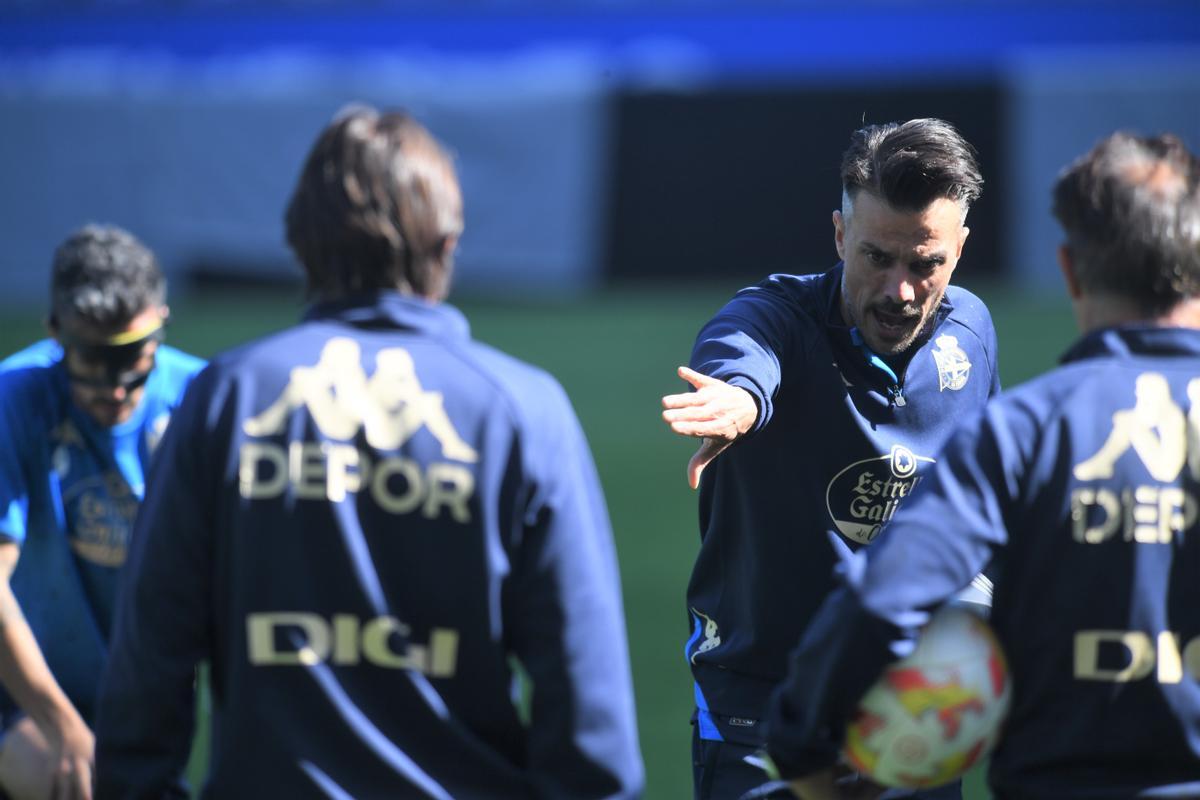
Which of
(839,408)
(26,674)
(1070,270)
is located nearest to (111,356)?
(26,674)

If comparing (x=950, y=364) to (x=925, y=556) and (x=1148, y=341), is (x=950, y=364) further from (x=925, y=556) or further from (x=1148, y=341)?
(x=925, y=556)

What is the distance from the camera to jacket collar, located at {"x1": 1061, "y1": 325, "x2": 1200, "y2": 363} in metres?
2.37

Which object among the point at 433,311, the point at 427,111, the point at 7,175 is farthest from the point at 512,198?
the point at 433,311

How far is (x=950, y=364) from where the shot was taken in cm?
337

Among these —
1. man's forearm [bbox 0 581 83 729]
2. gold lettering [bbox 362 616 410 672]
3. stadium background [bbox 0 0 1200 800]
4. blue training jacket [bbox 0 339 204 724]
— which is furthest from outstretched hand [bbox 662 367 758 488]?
stadium background [bbox 0 0 1200 800]

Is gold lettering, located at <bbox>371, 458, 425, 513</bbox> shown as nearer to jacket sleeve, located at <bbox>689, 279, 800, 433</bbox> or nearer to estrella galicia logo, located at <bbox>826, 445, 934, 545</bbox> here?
jacket sleeve, located at <bbox>689, 279, 800, 433</bbox>

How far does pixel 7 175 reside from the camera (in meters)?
19.0

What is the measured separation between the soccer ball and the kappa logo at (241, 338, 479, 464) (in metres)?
0.83

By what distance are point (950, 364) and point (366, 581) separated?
165 centimetres

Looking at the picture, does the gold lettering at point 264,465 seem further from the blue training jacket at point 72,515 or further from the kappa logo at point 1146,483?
the blue training jacket at point 72,515

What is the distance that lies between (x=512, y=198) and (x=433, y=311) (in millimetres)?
17584

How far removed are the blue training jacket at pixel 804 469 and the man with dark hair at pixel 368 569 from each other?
939mm

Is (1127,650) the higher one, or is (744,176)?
(744,176)

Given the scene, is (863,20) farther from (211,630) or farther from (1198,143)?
(211,630)
